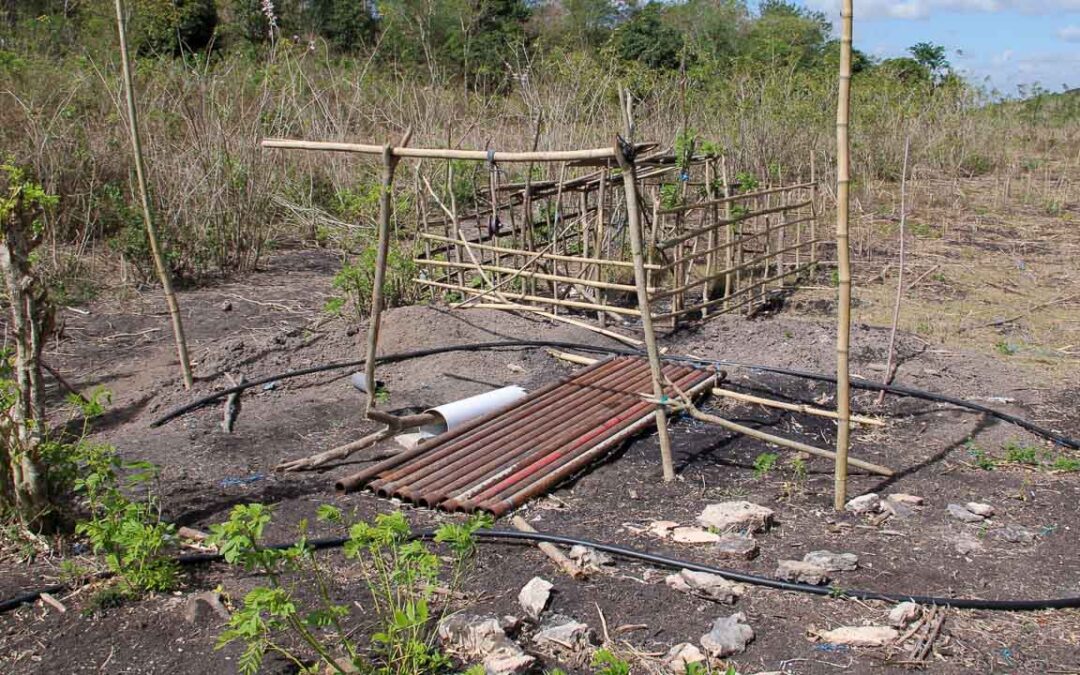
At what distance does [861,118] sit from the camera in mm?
11727

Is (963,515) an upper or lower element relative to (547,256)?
lower

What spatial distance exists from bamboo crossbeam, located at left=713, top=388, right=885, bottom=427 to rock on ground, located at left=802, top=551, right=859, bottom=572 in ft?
3.76

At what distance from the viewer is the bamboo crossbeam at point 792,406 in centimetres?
423

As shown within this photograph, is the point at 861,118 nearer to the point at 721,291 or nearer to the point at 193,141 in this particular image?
the point at 721,291

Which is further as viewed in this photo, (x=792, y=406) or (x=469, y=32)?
(x=469, y=32)

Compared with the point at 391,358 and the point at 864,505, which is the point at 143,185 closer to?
the point at 391,358

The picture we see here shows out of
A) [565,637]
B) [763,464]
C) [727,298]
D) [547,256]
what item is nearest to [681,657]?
[565,637]

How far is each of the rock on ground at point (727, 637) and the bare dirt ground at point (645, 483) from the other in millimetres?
35

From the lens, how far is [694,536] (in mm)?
3244

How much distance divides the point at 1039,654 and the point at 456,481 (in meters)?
2.13

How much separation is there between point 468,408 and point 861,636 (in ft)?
7.37

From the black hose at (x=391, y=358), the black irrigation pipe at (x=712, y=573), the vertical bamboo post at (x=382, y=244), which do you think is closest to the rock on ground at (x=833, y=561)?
the black irrigation pipe at (x=712, y=573)

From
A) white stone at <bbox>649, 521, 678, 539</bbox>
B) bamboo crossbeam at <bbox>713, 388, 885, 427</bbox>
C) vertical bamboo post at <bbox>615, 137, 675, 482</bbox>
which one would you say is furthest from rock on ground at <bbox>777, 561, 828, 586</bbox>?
bamboo crossbeam at <bbox>713, 388, 885, 427</bbox>

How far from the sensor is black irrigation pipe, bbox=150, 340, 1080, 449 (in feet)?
14.2
